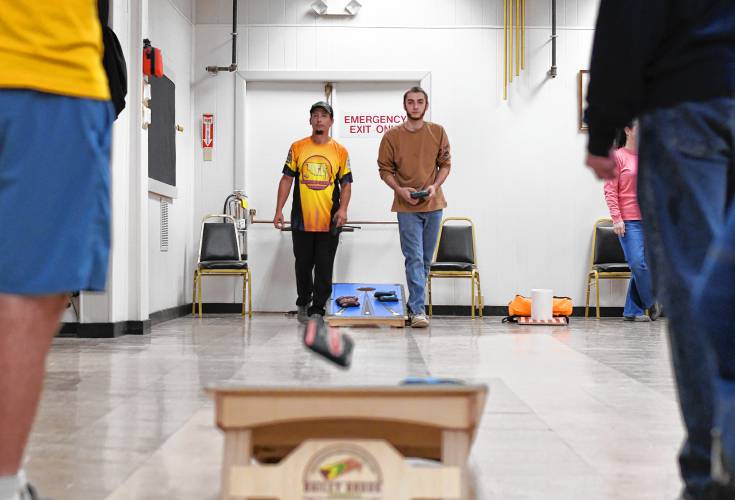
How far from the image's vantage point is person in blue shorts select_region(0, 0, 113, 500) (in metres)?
1.21

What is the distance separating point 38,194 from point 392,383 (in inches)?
58.9

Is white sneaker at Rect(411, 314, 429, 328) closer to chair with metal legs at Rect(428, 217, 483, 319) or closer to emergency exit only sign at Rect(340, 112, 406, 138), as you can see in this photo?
chair with metal legs at Rect(428, 217, 483, 319)

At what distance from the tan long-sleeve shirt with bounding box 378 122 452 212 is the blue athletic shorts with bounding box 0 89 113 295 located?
4.27m

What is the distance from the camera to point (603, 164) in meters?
1.35

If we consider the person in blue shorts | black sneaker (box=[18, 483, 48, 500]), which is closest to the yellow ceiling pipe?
the person in blue shorts

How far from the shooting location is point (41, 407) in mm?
2453

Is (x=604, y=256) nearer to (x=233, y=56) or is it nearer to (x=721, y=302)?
(x=233, y=56)

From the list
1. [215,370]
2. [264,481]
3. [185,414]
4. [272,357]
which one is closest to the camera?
[264,481]

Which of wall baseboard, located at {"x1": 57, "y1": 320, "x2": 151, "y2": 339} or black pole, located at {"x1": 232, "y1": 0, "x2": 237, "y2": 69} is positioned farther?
black pole, located at {"x1": 232, "y1": 0, "x2": 237, "y2": 69}

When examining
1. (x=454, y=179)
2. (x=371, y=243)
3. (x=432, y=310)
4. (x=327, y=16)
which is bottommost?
(x=432, y=310)

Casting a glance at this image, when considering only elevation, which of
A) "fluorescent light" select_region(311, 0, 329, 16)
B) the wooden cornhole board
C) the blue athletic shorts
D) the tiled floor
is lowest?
the tiled floor

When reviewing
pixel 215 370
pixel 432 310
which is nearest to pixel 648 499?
pixel 215 370

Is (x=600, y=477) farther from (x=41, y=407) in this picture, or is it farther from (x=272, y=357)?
(x=272, y=357)

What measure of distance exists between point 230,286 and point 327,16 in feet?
8.60
